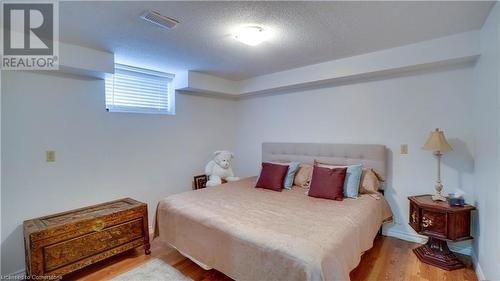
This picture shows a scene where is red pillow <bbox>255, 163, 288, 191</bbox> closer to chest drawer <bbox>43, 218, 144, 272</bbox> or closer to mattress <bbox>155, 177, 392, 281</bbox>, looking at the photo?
mattress <bbox>155, 177, 392, 281</bbox>

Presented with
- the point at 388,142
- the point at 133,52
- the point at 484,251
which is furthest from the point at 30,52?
the point at 484,251

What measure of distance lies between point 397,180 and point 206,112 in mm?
3018

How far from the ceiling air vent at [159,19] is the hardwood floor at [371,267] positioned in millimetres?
2256

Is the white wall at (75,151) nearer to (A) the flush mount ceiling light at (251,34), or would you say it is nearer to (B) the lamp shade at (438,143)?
(A) the flush mount ceiling light at (251,34)

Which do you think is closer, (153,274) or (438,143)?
(153,274)

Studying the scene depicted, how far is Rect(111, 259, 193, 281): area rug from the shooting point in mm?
2195

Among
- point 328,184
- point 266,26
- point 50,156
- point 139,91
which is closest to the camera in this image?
point 266,26

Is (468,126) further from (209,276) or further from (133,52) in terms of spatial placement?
(133,52)

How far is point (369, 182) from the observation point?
279cm
